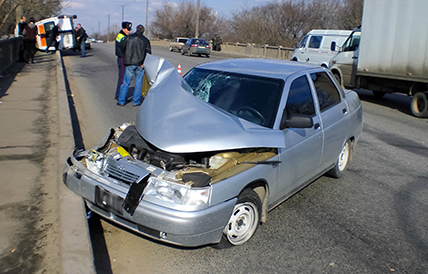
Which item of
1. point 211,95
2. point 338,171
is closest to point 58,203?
point 211,95

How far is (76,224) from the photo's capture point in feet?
12.3

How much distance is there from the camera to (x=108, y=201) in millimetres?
3492

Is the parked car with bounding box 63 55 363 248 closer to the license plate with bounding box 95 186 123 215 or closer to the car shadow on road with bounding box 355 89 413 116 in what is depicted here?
the license plate with bounding box 95 186 123 215

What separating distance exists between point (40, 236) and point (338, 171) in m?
3.91

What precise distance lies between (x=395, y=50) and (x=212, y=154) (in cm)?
910

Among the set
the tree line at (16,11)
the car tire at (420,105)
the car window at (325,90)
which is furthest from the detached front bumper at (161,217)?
the tree line at (16,11)

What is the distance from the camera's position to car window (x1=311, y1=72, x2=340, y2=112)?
497 centimetres

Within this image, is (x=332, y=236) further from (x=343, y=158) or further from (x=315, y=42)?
(x=315, y=42)

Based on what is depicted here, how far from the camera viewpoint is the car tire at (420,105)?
1045 centimetres

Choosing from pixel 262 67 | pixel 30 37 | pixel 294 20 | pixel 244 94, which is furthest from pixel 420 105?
pixel 294 20

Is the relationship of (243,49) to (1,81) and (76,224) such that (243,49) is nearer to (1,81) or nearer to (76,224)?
(1,81)

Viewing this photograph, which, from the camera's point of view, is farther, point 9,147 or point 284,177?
point 9,147

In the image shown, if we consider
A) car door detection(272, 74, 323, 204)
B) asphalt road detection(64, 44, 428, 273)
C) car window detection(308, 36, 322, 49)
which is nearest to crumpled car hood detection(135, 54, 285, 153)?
car door detection(272, 74, 323, 204)

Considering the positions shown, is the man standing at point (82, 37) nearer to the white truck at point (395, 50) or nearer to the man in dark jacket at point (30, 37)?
the man in dark jacket at point (30, 37)
